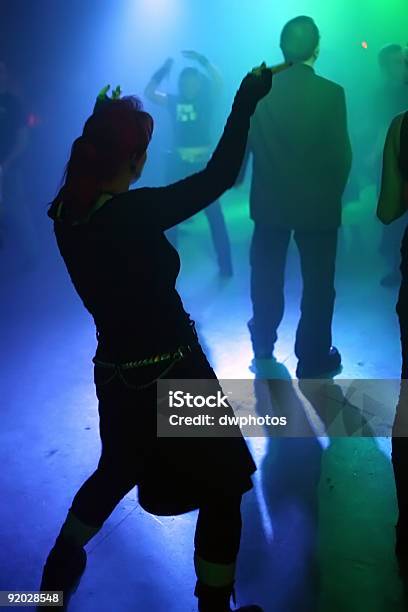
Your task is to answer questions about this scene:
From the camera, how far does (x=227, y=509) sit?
148 cm

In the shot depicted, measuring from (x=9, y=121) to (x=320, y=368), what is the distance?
354 centimetres

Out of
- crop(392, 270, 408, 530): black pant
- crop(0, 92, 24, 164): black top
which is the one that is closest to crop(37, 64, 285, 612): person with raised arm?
crop(392, 270, 408, 530): black pant

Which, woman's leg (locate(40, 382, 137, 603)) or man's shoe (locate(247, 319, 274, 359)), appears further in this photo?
man's shoe (locate(247, 319, 274, 359))

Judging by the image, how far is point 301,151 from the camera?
2797 mm

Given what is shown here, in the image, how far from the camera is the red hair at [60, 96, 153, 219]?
139 centimetres

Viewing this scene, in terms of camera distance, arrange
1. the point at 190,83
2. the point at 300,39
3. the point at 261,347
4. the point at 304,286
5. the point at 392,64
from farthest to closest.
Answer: the point at 190,83
the point at 392,64
the point at 261,347
the point at 304,286
the point at 300,39

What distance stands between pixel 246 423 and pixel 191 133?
287 centimetres

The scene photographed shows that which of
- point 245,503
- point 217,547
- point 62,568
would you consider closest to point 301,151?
point 245,503

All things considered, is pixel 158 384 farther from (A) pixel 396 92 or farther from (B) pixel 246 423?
(A) pixel 396 92

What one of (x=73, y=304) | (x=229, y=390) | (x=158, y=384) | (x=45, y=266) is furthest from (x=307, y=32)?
(x=45, y=266)

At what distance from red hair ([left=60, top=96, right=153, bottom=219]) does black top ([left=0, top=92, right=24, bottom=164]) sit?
3985 millimetres

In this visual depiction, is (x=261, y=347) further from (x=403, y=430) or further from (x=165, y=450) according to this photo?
(x=165, y=450)

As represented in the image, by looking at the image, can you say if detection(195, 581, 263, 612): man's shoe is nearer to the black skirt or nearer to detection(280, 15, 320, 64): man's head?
the black skirt

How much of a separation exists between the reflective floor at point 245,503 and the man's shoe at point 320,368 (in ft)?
0.25
